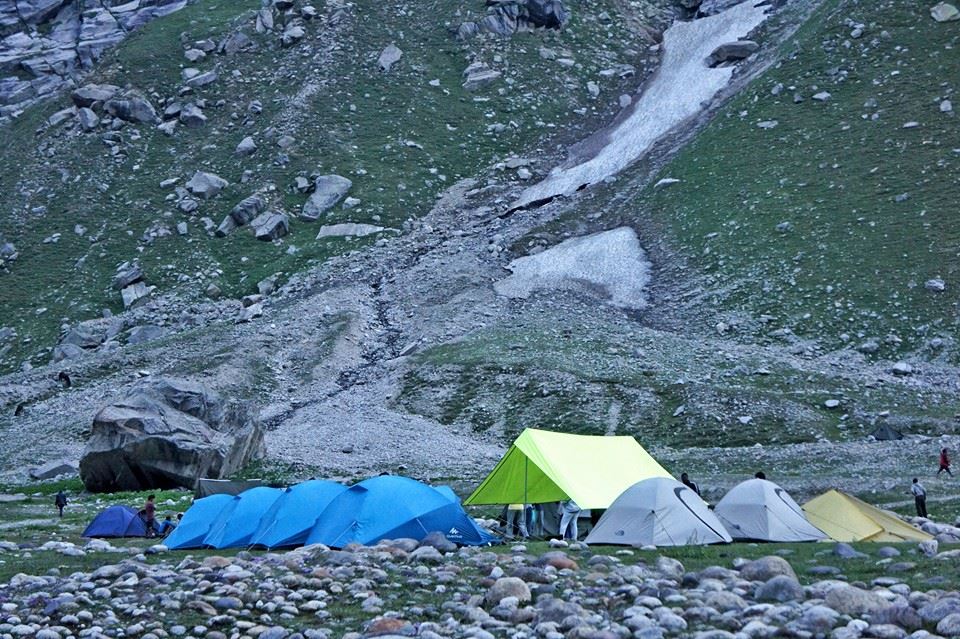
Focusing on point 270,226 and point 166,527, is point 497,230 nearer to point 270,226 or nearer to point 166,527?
point 270,226

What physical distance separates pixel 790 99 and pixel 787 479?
5112 cm

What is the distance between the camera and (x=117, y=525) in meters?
31.1

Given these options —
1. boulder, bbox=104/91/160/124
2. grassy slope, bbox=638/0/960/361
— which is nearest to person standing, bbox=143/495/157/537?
grassy slope, bbox=638/0/960/361

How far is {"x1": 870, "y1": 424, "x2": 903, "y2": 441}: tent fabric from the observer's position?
44.4 metres

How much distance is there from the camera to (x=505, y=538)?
28.4 m

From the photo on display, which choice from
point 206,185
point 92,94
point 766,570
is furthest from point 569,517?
point 92,94

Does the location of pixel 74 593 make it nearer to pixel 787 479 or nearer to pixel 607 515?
pixel 607 515

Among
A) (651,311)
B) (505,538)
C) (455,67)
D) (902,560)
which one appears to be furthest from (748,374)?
(455,67)

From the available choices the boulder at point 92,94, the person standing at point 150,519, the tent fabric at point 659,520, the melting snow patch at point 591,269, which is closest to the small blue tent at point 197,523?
the person standing at point 150,519

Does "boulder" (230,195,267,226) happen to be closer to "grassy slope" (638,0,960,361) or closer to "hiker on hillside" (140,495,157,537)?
"grassy slope" (638,0,960,361)

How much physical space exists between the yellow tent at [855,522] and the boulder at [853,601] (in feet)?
34.8

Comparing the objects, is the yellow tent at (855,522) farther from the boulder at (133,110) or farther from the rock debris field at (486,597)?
the boulder at (133,110)

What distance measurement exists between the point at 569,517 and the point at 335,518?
6001mm

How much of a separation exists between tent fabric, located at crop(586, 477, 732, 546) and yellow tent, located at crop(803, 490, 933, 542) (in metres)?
3.60
